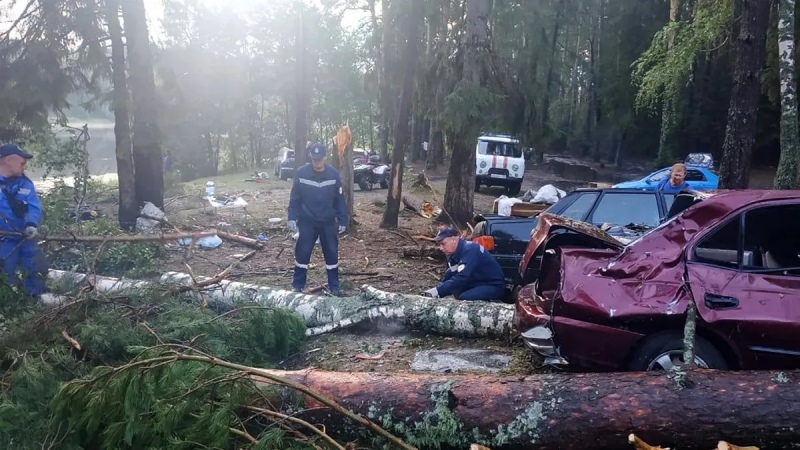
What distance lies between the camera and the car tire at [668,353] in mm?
A: 4008

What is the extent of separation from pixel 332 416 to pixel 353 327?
2553mm

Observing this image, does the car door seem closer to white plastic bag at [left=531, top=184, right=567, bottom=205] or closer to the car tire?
the car tire

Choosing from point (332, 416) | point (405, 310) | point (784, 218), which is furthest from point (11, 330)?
point (784, 218)

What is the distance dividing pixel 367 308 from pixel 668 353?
10.2 feet

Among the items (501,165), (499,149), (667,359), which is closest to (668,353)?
(667,359)

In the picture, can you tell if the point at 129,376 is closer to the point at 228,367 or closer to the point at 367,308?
the point at 228,367

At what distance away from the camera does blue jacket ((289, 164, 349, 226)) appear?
786 centimetres

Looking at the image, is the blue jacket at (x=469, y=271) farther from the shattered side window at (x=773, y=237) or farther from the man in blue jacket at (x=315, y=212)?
the shattered side window at (x=773, y=237)

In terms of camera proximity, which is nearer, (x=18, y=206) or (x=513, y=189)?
(x=18, y=206)

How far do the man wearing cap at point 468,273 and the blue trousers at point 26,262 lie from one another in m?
4.14

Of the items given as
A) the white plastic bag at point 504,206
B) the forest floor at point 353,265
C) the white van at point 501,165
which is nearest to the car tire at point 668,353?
the forest floor at point 353,265

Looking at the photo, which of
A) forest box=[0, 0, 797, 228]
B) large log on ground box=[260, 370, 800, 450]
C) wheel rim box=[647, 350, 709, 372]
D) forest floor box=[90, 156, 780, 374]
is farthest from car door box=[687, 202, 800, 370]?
forest box=[0, 0, 797, 228]

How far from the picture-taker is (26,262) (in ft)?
21.2

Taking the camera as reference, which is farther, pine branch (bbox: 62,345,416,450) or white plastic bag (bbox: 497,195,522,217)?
white plastic bag (bbox: 497,195,522,217)
